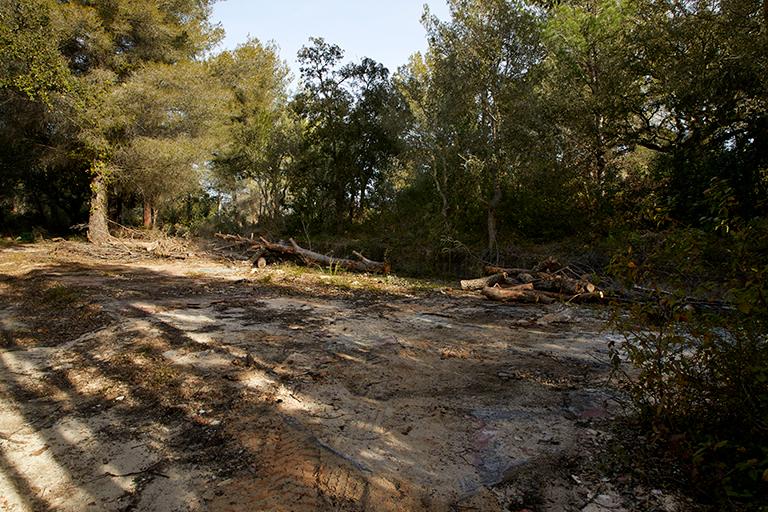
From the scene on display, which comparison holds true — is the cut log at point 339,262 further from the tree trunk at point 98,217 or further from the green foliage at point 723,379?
the green foliage at point 723,379

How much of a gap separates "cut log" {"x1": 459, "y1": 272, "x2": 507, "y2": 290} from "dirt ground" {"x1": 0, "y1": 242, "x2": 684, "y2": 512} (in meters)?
2.89

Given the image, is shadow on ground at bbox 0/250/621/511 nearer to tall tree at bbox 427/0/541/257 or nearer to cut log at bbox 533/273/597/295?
cut log at bbox 533/273/597/295

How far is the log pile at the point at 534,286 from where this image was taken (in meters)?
8.48

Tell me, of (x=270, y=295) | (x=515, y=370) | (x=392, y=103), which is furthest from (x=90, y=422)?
(x=392, y=103)

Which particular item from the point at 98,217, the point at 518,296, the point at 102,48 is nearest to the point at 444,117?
the point at 518,296

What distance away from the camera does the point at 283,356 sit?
14.8ft

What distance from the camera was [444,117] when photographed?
1395 cm

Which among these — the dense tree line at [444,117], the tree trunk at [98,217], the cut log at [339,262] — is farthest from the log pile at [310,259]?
the tree trunk at [98,217]

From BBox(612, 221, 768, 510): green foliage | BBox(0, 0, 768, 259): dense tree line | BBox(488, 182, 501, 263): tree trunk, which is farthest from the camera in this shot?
BBox(488, 182, 501, 263): tree trunk

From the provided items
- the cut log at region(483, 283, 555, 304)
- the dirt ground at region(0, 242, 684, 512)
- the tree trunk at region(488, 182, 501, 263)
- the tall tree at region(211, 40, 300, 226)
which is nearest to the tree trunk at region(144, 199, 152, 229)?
the tall tree at region(211, 40, 300, 226)

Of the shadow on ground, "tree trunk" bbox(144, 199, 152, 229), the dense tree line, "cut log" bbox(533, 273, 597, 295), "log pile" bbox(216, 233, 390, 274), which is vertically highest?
the dense tree line

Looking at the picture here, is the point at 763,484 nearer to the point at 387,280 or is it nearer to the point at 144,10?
the point at 387,280

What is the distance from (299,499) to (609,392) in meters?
2.83

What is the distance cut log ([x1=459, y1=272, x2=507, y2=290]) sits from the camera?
31.9 ft
